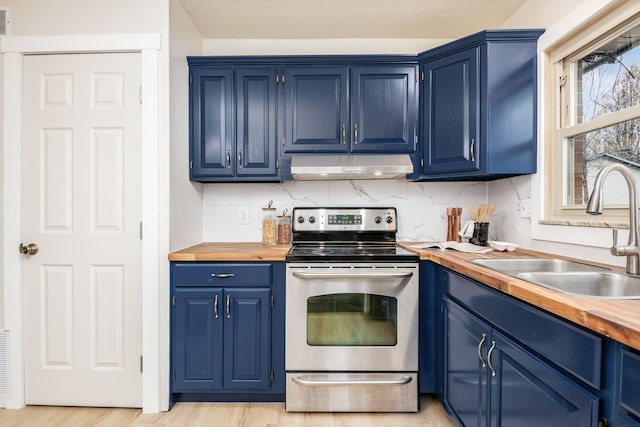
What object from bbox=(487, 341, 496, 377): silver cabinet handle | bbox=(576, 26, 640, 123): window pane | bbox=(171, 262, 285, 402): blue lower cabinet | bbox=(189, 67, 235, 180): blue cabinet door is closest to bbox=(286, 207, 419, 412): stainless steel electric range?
bbox=(171, 262, 285, 402): blue lower cabinet

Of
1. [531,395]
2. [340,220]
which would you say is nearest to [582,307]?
[531,395]

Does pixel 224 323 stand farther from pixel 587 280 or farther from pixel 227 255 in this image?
pixel 587 280

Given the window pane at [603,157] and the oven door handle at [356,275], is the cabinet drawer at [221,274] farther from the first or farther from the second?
the window pane at [603,157]

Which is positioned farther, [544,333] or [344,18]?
[344,18]

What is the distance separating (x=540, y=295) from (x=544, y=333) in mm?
121

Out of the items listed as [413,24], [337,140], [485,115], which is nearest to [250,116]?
[337,140]

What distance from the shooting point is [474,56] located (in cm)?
212

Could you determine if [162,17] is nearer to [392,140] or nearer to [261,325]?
[392,140]

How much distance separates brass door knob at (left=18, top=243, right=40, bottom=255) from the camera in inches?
83.7

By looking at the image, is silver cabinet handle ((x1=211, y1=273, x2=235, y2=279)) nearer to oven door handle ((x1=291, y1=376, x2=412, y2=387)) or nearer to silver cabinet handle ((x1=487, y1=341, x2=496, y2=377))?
oven door handle ((x1=291, y1=376, x2=412, y2=387))

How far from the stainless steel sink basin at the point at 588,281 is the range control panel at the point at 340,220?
1.24 m

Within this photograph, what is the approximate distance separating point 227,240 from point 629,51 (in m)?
2.50

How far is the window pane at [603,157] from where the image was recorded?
162 centimetres

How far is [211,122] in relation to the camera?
2.44m
